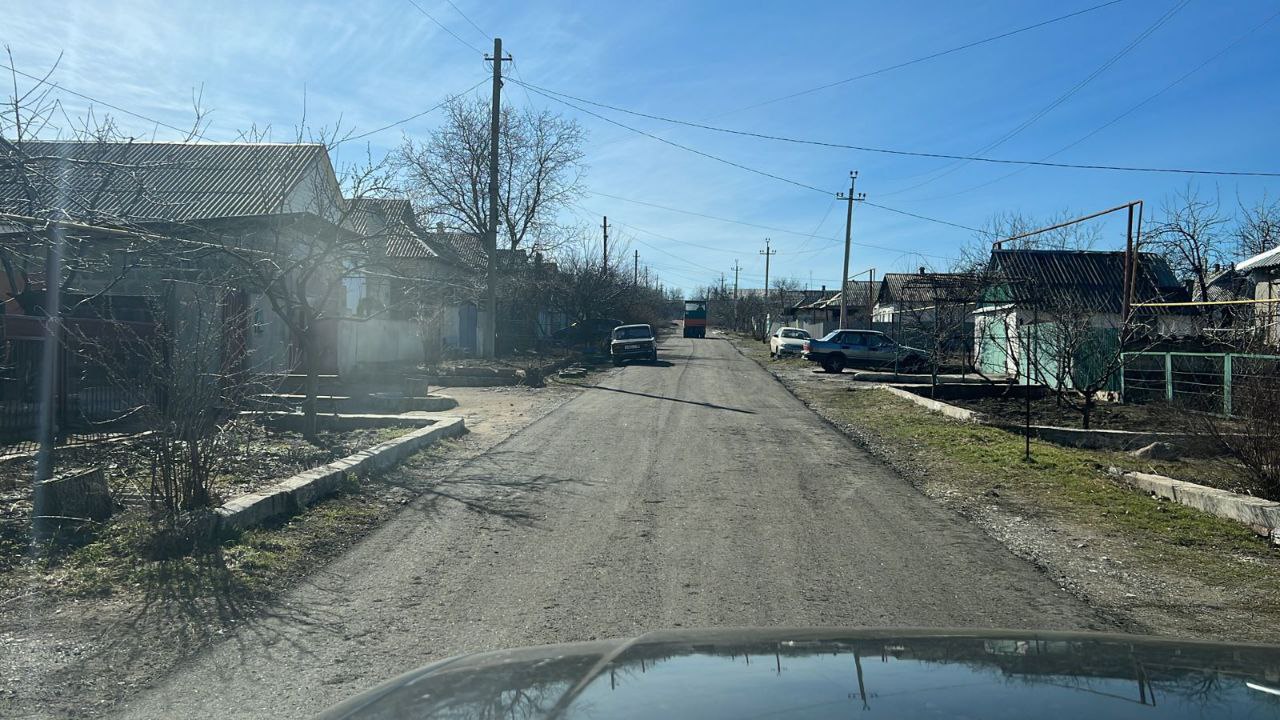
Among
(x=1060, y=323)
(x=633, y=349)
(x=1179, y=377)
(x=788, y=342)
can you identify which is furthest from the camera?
(x=788, y=342)

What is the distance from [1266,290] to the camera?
61.5ft

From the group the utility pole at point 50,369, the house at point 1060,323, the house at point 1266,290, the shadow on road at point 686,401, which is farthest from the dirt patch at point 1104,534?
the utility pole at point 50,369

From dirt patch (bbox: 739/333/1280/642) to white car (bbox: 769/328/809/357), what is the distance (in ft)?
94.1

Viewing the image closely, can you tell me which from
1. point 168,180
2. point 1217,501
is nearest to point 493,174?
point 168,180

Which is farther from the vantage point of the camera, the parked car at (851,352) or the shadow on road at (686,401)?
the parked car at (851,352)

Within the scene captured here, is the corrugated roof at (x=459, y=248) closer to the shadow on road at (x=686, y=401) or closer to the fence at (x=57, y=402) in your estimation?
the shadow on road at (x=686, y=401)

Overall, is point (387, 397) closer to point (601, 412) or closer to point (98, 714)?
point (601, 412)

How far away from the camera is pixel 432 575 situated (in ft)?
20.2

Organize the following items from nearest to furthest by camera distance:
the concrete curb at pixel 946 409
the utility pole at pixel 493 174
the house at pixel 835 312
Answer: the concrete curb at pixel 946 409 → the utility pole at pixel 493 174 → the house at pixel 835 312

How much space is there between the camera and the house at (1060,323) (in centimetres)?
1702

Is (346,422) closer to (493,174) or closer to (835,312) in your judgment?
(493,174)

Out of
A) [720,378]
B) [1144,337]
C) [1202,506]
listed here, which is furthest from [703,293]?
[1202,506]

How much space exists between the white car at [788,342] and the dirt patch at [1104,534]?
28695 millimetres

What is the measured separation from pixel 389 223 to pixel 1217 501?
39.1ft
